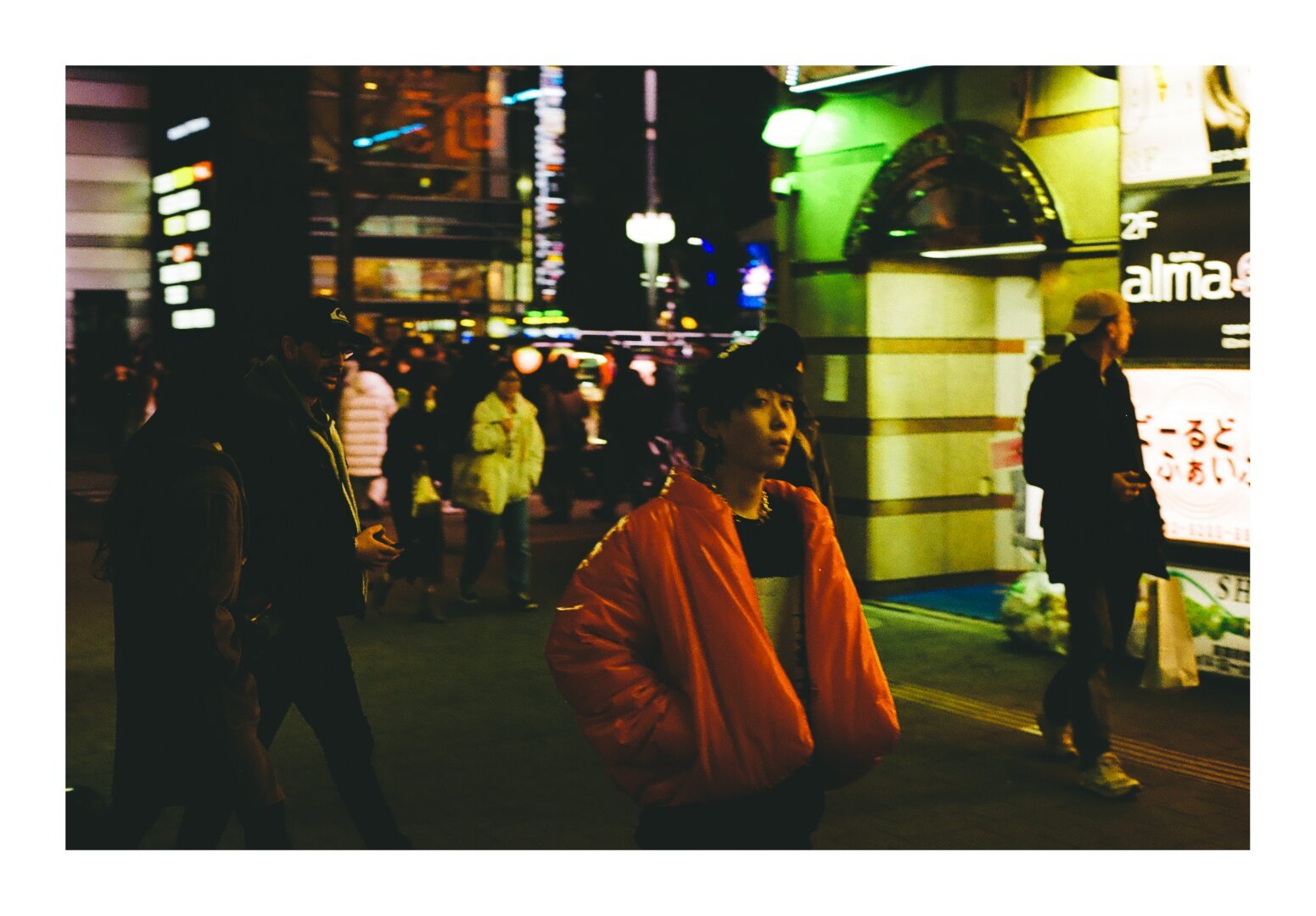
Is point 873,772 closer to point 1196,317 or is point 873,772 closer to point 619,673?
point 1196,317

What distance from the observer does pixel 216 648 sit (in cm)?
412

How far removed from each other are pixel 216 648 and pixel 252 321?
1890cm

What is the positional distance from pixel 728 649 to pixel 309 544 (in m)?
1.91

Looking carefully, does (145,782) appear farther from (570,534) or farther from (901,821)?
(570,534)

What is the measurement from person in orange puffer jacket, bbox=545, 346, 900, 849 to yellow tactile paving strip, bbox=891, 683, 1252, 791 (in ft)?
11.0

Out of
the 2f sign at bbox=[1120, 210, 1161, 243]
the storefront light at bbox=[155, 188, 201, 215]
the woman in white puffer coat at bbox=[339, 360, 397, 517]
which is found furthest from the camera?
the storefront light at bbox=[155, 188, 201, 215]

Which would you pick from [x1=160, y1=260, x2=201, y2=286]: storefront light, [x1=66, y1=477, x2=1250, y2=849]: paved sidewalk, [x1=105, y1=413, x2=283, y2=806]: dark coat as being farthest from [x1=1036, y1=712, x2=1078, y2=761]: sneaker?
[x1=160, y1=260, x2=201, y2=286]: storefront light

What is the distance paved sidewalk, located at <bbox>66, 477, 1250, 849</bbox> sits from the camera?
→ 558cm

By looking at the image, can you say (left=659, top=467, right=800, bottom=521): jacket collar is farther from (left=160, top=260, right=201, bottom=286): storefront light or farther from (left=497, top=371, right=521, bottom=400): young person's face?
(left=160, top=260, right=201, bottom=286): storefront light

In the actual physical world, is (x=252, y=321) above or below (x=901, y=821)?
above

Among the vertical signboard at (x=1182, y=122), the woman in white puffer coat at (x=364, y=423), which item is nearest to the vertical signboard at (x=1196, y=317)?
the vertical signboard at (x=1182, y=122)

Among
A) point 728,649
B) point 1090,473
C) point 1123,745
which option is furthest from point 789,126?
point 728,649

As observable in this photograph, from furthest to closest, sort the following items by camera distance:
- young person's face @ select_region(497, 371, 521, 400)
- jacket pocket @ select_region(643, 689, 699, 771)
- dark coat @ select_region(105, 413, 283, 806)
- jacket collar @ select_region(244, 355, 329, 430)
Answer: young person's face @ select_region(497, 371, 521, 400) → jacket collar @ select_region(244, 355, 329, 430) → dark coat @ select_region(105, 413, 283, 806) → jacket pocket @ select_region(643, 689, 699, 771)

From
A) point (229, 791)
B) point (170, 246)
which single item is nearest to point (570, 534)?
point (229, 791)
